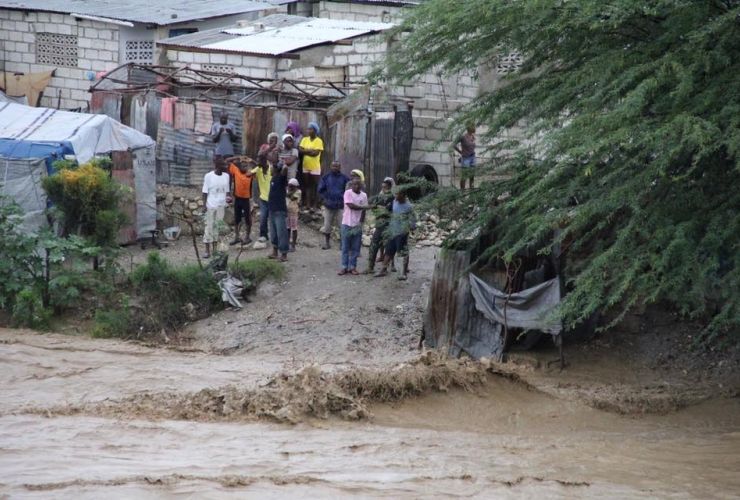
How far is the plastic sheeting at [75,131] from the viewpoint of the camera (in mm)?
17375

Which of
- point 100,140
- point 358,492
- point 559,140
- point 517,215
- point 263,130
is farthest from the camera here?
point 263,130

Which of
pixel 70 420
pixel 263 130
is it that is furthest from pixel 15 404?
pixel 263 130

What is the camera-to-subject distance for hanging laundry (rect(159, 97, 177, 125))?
19.7 metres

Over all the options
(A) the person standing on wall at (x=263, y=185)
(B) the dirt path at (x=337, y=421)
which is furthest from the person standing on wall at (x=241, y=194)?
(B) the dirt path at (x=337, y=421)

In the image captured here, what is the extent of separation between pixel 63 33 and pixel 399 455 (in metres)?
18.8

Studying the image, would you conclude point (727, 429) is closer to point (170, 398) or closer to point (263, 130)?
point (170, 398)

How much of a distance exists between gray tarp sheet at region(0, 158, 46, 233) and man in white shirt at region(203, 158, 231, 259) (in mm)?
2310

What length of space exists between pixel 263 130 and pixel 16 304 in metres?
5.81

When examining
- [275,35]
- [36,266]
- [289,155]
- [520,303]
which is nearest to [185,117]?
[289,155]

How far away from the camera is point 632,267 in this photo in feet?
34.4

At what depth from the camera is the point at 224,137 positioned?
19.2 m

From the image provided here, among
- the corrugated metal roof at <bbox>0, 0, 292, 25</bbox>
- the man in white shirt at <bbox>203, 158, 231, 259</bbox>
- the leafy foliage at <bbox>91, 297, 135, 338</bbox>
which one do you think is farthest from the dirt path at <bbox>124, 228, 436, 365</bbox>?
the corrugated metal roof at <bbox>0, 0, 292, 25</bbox>

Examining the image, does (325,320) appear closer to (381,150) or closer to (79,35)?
(381,150)

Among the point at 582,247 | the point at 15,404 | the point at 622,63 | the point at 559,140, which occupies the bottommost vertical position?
the point at 15,404
